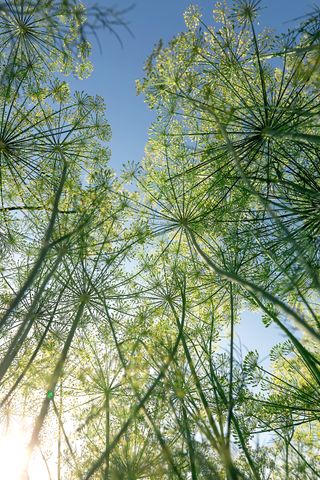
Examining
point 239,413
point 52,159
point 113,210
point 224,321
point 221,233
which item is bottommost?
point 239,413

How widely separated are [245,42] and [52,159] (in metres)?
3.82

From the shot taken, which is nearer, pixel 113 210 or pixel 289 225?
pixel 289 225

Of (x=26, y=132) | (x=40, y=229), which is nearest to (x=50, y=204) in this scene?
(x=40, y=229)

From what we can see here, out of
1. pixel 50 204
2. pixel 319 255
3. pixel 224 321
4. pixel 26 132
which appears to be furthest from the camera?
pixel 224 321

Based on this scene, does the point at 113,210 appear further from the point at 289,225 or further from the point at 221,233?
the point at 289,225

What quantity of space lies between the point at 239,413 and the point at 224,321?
2147mm

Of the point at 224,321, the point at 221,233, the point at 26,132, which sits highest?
the point at 26,132

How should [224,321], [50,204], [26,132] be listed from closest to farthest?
[50,204]
[26,132]
[224,321]

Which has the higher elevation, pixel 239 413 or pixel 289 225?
pixel 289 225

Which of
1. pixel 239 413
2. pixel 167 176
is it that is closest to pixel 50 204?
pixel 167 176

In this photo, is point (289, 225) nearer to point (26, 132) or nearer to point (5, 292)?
point (26, 132)

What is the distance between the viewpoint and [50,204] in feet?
20.4

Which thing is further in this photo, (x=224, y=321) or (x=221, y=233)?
(x=224, y=321)

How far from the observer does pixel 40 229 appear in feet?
20.9
